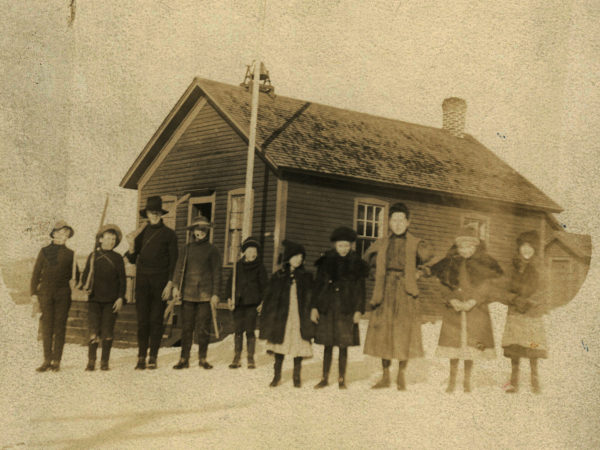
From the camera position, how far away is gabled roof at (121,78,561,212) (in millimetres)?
5121

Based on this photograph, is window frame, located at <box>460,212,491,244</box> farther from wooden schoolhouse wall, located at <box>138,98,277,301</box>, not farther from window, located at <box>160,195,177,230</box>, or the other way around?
window, located at <box>160,195,177,230</box>

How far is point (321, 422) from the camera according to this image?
4770mm

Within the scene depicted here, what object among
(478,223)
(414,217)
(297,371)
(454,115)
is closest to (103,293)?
(297,371)

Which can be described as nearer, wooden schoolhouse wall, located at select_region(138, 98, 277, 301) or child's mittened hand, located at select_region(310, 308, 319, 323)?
child's mittened hand, located at select_region(310, 308, 319, 323)

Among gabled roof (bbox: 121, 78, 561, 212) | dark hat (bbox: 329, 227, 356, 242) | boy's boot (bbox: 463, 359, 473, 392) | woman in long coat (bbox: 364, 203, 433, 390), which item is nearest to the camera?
woman in long coat (bbox: 364, 203, 433, 390)

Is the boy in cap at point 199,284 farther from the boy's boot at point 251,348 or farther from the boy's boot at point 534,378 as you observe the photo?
the boy's boot at point 534,378

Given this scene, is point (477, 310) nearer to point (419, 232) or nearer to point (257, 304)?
point (419, 232)

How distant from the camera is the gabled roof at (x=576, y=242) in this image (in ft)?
17.2

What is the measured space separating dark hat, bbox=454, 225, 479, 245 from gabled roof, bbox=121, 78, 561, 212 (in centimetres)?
41

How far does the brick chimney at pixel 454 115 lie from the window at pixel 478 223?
30.5 inches

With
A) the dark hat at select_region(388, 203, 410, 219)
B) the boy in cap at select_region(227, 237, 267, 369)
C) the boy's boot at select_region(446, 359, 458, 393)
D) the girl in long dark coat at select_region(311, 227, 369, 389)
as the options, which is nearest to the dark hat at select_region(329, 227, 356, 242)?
the girl in long dark coat at select_region(311, 227, 369, 389)

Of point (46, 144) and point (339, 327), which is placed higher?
point (46, 144)

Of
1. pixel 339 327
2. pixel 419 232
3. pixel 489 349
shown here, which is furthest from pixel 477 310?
pixel 339 327

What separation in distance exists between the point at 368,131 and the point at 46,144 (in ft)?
9.64
